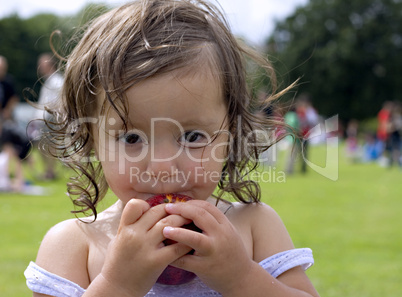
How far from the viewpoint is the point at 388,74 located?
182 ft

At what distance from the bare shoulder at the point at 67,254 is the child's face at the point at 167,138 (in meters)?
0.21

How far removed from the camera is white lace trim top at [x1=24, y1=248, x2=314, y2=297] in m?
1.69

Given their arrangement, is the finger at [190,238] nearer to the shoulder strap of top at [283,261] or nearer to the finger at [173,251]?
the finger at [173,251]

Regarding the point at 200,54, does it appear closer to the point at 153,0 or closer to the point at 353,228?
the point at 153,0

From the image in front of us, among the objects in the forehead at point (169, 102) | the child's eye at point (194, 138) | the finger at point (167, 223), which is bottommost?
the finger at point (167, 223)

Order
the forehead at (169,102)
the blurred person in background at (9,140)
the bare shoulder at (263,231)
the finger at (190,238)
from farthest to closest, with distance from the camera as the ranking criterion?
the blurred person in background at (9,140), the bare shoulder at (263,231), the forehead at (169,102), the finger at (190,238)

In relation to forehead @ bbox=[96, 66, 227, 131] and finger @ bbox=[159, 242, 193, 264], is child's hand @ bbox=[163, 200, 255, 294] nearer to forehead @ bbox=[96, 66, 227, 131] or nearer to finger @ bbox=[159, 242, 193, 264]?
finger @ bbox=[159, 242, 193, 264]

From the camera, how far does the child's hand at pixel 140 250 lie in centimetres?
145

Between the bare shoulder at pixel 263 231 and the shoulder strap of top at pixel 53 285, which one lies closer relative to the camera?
the shoulder strap of top at pixel 53 285

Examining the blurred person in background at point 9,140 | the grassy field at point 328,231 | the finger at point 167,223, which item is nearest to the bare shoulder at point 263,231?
the finger at point 167,223

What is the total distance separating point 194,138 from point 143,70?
0.26 m

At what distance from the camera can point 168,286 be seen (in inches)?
69.1

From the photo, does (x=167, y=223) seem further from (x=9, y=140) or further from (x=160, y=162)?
(x=9, y=140)

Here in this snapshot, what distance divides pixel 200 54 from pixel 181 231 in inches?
23.2
